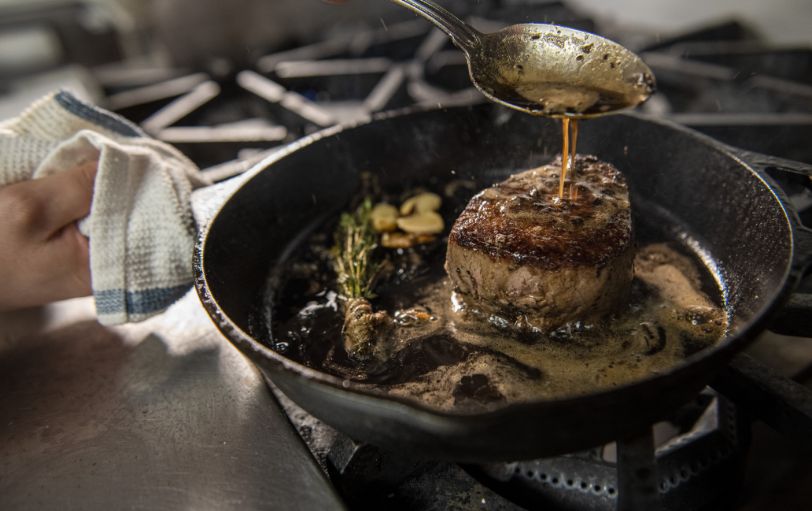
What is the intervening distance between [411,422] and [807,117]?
2.03m

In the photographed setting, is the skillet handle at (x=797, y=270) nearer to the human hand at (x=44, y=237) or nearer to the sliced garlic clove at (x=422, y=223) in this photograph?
the sliced garlic clove at (x=422, y=223)

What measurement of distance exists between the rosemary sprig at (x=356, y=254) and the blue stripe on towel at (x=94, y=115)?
722mm

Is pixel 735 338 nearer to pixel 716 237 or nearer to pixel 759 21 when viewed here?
pixel 716 237

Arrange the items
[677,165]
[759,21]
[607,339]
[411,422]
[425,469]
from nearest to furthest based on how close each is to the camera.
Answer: [411,422] → [425,469] → [607,339] → [677,165] → [759,21]

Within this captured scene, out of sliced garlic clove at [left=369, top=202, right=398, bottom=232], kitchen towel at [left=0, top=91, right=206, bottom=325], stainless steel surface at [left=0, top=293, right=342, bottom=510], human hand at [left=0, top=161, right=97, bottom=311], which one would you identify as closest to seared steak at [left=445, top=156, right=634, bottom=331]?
sliced garlic clove at [left=369, top=202, right=398, bottom=232]

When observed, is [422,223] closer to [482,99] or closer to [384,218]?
[384,218]

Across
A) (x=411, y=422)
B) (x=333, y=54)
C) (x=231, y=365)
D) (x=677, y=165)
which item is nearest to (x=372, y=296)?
(x=231, y=365)

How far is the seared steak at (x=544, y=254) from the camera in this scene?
1375mm

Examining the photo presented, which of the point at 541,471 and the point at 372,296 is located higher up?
the point at 372,296

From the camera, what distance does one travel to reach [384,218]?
1.92 m

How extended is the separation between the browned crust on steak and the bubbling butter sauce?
20 centimetres

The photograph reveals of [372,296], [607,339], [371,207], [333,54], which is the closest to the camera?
[607,339]

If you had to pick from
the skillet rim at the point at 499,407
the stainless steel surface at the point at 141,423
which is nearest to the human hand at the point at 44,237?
the stainless steel surface at the point at 141,423

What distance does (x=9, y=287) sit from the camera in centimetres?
148
